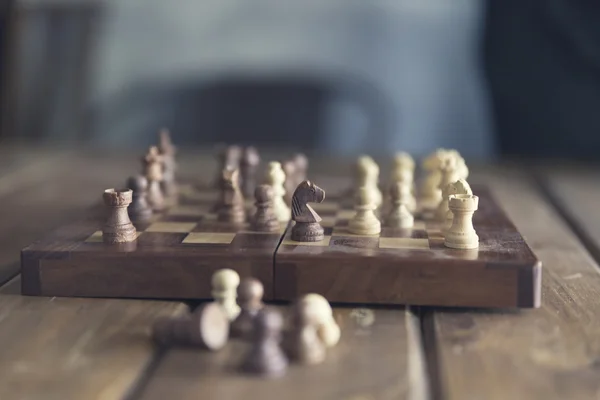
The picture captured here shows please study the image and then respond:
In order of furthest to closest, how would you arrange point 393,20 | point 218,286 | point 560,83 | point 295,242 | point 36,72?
point 36,72 < point 393,20 < point 560,83 < point 295,242 < point 218,286

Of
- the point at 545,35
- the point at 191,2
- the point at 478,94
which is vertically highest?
the point at 191,2

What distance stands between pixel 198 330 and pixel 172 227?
393 millimetres

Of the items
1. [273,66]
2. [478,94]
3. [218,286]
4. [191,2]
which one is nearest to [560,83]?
[478,94]

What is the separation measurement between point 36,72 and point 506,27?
215cm

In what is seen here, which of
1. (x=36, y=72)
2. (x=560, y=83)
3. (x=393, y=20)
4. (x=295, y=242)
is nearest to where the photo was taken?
A: (x=295, y=242)

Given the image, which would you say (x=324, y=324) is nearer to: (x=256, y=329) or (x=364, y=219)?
(x=256, y=329)

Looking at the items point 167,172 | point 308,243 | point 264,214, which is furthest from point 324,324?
point 167,172

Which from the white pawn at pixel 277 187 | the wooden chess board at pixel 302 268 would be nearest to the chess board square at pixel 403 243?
the wooden chess board at pixel 302 268

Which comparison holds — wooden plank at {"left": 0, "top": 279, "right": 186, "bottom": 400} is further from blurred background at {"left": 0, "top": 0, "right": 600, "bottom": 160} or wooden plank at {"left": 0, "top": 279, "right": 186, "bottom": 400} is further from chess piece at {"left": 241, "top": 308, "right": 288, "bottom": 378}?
blurred background at {"left": 0, "top": 0, "right": 600, "bottom": 160}

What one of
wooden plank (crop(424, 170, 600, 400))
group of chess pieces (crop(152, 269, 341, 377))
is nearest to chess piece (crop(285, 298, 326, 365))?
group of chess pieces (crop(152, 269, 341, 377))

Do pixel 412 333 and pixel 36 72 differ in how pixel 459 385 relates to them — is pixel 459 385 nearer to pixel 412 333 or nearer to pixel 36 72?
pixel 412 333

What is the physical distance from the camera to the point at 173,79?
355cm

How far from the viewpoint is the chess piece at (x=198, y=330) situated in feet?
2.78

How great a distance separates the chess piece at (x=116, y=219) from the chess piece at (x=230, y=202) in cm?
20
